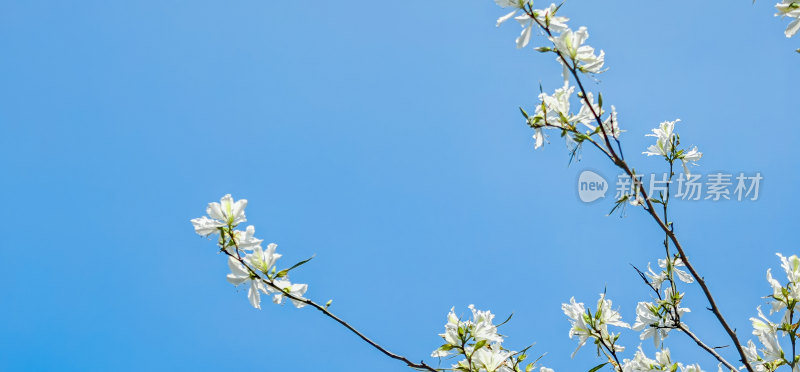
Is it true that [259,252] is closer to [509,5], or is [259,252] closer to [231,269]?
[231,269]

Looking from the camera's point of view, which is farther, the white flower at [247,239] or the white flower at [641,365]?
the white flower at [641,365]

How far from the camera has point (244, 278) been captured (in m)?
2.03

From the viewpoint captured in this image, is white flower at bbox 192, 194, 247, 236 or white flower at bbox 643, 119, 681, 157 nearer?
white flower at bbox 192, 194, 247, 236

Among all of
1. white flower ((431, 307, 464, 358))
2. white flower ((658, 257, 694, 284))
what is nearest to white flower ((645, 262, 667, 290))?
white flower ((658, 257, 694, 284))

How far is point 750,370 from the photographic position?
213cm

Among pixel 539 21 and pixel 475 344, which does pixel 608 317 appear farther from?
pixel 539 21

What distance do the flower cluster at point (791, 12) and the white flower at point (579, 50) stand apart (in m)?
0.56

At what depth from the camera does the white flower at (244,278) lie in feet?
6.63

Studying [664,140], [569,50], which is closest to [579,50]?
[569,50]

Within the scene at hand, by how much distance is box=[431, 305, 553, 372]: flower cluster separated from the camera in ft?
6.82

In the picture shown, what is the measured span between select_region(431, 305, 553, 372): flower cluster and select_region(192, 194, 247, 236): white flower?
81 centimetres

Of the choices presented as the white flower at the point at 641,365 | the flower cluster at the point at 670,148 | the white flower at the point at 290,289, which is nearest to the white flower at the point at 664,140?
the flower cluster at the point at 670,148
